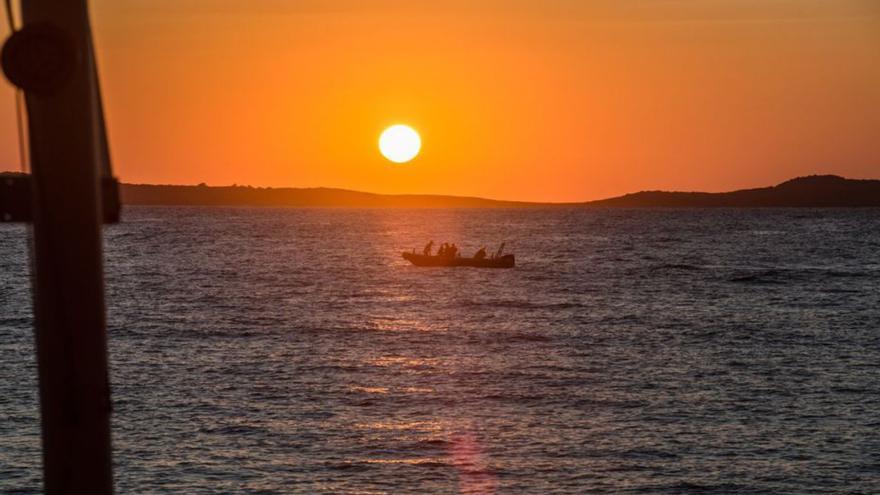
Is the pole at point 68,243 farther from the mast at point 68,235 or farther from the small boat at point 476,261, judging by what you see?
the small boat at point 476,261

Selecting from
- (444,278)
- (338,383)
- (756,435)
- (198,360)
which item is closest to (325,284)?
(444,278)

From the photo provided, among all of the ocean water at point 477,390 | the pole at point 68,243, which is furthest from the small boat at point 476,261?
the pole at point 68,243

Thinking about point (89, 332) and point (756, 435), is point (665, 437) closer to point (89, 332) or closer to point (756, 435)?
point (756, 435)

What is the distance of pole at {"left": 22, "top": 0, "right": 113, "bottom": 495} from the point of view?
148 inches

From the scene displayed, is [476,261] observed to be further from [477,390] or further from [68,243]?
[68,243]

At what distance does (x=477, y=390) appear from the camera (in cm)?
4488

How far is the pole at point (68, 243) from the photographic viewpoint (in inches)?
148

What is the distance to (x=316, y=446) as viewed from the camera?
33.9m

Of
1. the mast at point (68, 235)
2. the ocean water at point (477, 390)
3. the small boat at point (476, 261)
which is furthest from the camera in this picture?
the small boat at point (476, 261)

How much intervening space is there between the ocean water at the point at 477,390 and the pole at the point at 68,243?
25.5 meters

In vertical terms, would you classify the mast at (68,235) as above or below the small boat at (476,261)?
above

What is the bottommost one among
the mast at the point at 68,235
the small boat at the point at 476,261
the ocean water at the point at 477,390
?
the ocean water at the point at 477,390

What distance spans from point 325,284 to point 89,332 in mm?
102206

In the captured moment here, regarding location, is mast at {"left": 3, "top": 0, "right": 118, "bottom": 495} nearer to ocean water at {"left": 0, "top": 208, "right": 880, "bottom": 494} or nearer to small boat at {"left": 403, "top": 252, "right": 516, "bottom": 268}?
ocean water at {"left": 0, "top": 208, "right": 880, "bottom": 494}
